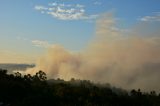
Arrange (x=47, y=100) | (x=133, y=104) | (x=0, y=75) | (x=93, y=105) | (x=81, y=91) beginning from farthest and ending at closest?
(x=0, y=75)
(x=81, y=91)
(x=133, y=104)
(x=47, y=100)
(x=93, y=105)

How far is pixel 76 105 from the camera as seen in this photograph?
31938mm

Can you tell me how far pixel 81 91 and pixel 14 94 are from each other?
237 inches

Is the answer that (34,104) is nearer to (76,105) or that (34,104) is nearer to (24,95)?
(76,105)

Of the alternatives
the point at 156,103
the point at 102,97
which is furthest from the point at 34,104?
the point at 156,103

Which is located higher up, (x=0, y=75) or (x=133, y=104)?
(x=0, y=75)

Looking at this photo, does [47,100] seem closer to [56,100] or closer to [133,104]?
[56,100]

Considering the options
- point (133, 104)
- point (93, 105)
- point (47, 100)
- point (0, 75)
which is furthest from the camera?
point (0, 75)

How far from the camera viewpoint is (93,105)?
31.2m

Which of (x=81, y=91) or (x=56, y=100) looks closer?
(x=56, y=100)

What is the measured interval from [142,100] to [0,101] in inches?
517

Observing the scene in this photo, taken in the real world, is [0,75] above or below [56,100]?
above

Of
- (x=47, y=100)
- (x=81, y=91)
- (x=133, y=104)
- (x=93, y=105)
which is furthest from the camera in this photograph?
(x=81, y=91)

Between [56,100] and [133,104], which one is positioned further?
[133,104]

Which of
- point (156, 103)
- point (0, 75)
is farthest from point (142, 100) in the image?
point (0, 75)
